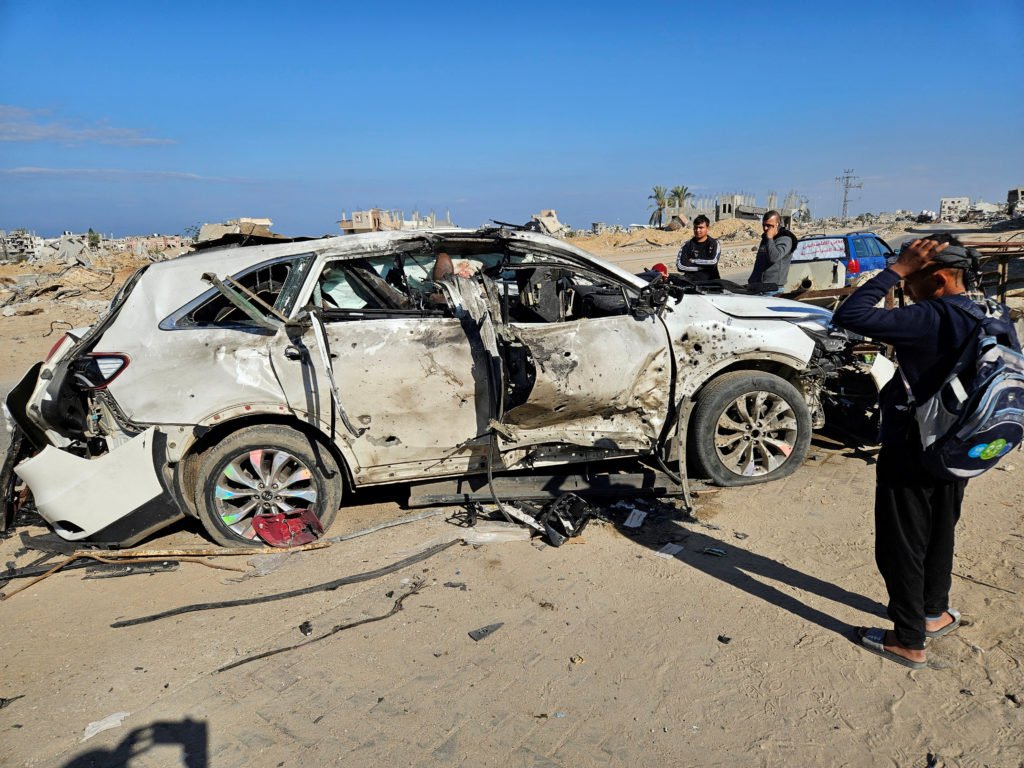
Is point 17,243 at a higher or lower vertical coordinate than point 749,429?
higher

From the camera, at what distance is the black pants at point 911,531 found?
2.90 meters

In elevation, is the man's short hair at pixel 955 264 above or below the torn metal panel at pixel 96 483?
above

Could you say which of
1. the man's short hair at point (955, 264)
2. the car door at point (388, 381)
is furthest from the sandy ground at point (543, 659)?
the man's short hair at point (955, 264)

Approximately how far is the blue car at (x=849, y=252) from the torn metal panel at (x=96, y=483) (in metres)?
12.8

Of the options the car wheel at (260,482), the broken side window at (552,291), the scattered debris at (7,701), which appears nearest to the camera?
the scattered debris at (7,701)

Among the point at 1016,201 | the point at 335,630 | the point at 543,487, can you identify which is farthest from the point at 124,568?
the point at 1016,201

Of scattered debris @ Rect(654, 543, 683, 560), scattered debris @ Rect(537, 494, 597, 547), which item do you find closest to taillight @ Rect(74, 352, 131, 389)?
scattered debris @ Rect(537, 494, 597, 547)

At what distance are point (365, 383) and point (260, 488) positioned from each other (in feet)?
3.08

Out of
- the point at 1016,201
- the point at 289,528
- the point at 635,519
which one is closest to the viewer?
the point at 289,528

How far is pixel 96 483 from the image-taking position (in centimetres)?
403

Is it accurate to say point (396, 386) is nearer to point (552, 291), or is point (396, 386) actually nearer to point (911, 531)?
point (552, 291)

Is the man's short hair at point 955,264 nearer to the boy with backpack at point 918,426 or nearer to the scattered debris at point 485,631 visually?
the boy with backpack at point 918,426

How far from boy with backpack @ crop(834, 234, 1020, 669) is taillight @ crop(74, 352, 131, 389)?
12.6ft

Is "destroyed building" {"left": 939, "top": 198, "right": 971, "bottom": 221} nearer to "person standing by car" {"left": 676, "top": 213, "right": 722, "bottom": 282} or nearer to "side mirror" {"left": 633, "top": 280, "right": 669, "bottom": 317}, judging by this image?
"person standing by car" {"left": 676, "top": 213, "right": 722, "bottom": 282}
